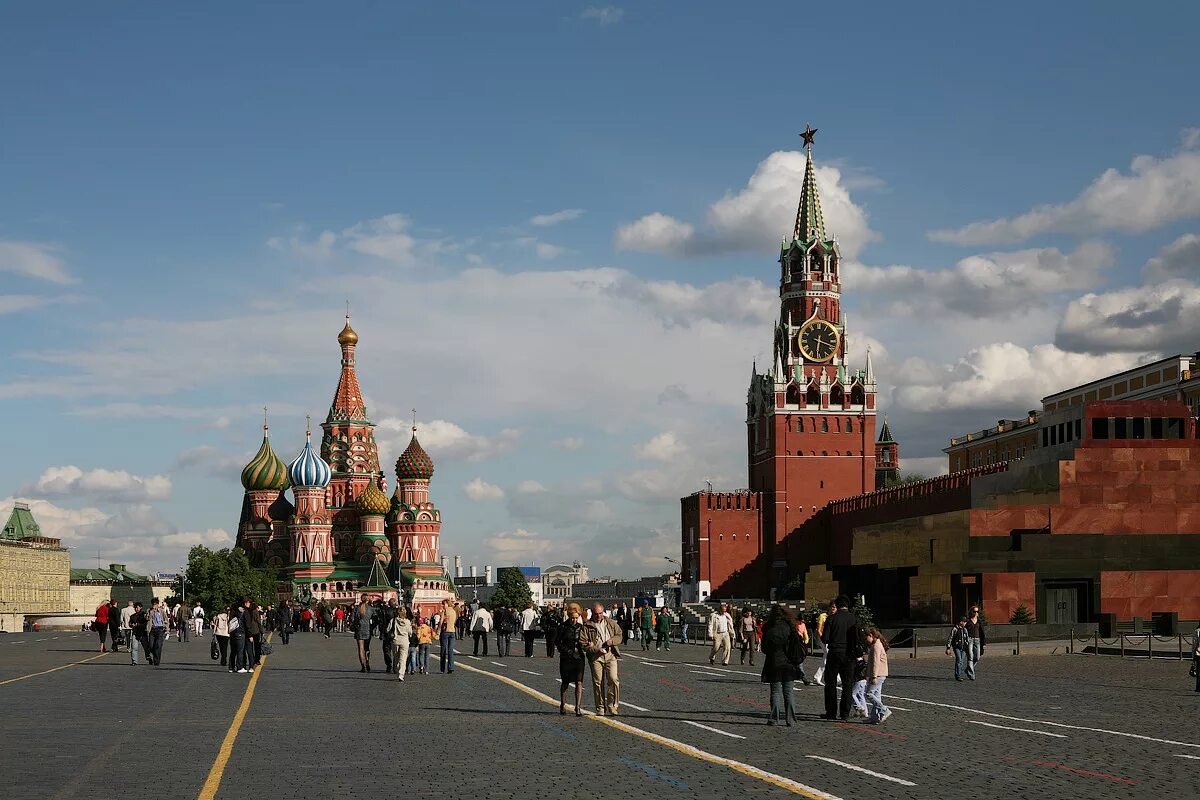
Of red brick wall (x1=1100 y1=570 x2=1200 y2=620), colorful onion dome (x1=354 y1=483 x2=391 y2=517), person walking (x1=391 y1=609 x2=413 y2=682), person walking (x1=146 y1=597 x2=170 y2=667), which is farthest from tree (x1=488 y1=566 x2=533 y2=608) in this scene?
person walking (x1=391 y1=609 x2=413 y2=682)

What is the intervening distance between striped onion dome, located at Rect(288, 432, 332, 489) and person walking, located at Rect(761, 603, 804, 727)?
11272cm

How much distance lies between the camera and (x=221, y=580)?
11262 centimetres

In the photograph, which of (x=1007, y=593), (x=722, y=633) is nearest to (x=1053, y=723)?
(x=722, y=633)

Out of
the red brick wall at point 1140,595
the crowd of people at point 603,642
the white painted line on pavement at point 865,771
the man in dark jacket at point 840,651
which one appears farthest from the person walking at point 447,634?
the red brick wall at point 1140,595

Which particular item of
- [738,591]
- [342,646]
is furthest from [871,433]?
[342,646]

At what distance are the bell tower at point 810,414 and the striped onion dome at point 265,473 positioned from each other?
42403 mm

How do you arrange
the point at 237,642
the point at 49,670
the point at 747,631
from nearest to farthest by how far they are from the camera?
1. the point at 237,642
2. the point at 49,670
3. the point at 747,631

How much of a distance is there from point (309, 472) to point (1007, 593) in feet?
286

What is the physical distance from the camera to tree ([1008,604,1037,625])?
47062mm

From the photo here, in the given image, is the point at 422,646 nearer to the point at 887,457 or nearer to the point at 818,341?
the point at 818,341

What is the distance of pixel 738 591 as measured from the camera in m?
119

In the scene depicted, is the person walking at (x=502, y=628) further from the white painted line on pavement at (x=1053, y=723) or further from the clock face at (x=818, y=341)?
the clock face at (x=818, y=341)

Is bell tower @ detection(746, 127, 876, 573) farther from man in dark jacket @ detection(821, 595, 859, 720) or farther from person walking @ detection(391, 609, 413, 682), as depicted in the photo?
man in dark jacket @ detection(821, 595, 859, 720)

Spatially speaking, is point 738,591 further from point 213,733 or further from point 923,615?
point 213,733
